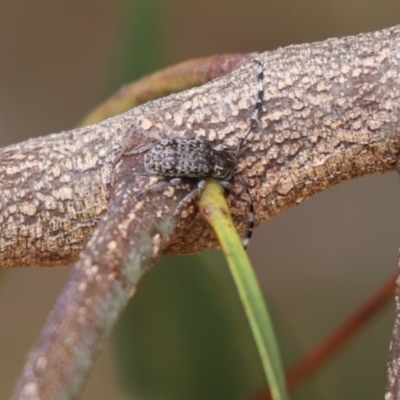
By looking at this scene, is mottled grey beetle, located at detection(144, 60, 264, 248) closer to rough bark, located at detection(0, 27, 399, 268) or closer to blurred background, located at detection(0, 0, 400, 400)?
rough bark, located at detection(0, 27, 399, 268)

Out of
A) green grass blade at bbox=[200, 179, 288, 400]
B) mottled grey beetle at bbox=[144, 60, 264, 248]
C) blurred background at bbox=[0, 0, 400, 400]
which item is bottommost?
green grass blade at bbox=[200, 179, 288, 400]

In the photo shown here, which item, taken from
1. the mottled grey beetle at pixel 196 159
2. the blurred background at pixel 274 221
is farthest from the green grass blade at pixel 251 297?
the blurred background at pixel 274 221

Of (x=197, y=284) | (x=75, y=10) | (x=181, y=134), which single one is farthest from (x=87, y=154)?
(x=75, y=10)

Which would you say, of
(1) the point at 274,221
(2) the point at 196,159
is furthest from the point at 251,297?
(1) the point at 274,221

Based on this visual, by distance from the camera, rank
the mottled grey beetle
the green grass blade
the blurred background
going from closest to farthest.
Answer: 1. the green grass blade
2. the mottled grey beetle
3. the blurred background

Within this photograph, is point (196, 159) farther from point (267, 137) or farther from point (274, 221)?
point (274, 221)

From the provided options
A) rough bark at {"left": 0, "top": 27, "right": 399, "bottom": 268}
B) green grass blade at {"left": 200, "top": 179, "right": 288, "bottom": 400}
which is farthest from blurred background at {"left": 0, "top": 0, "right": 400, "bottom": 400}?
green grass blade at {"left": 200, "top": 179, "right": 288, "bottom": 400}

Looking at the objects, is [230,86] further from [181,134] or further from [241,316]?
[241,316]

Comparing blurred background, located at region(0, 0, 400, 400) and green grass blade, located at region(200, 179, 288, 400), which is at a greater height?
blurred background, located at region(0, 0, 400, 400)
